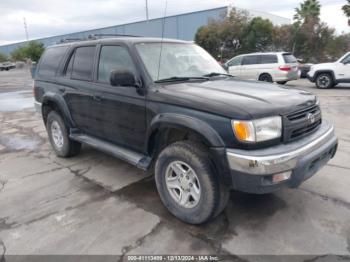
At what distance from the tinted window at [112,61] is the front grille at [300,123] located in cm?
181

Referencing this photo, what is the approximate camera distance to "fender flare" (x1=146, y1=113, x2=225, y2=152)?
2.64m

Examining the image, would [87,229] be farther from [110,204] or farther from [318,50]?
[318,50]

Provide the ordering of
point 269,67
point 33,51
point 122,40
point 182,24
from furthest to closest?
point 33,51 < point 182,24 < point 269,67 < point 122,40

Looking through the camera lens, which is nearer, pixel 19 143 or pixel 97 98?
pixel 97 98

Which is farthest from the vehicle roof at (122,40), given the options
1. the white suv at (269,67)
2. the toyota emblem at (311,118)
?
the white suv at (269,67)

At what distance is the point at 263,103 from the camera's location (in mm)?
2748

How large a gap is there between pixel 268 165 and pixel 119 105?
1926 mm

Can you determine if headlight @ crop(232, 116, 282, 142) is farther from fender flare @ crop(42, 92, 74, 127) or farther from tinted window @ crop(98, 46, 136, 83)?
fender flare @ crop(42, 92, 74, 127)

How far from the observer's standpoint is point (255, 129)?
2557 millimetres

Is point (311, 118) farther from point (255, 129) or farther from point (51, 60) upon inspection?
point (51, 60)

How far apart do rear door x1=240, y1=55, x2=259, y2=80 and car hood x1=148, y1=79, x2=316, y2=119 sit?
1117cm

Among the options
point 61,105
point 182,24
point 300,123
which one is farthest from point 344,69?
point 182,24

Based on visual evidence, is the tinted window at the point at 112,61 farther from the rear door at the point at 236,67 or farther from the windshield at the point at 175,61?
the rear door at the point at 236,67

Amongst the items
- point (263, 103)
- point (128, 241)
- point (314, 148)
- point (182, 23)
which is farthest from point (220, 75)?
point (182, 23)
